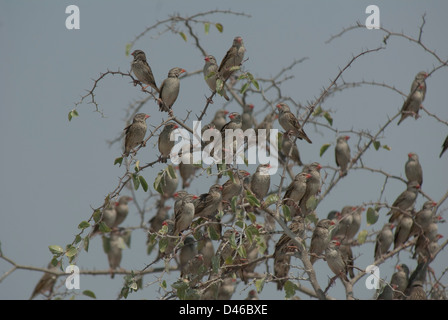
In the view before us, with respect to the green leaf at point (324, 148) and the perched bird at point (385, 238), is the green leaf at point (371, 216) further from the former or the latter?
the green leaf at point (324, 148)

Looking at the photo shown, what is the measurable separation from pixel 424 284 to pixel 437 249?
0.48 m

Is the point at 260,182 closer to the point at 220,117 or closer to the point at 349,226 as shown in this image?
the point at 349,226

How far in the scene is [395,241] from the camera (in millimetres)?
9070

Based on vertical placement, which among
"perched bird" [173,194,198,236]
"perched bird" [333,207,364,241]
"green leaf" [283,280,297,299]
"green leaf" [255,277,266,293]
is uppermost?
"perched bird" [333,207,364,241]

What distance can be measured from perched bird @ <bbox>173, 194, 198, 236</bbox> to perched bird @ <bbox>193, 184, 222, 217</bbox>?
68 millimetres

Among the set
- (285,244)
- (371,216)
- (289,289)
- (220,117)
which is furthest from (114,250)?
(289,289)

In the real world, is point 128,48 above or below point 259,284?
above

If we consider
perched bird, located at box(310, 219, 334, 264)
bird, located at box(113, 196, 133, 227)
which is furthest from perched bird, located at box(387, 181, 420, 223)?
bird, located at box(113, 196, 133, 227)

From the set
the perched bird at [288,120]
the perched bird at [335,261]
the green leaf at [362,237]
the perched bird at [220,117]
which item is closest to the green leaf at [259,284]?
the perched bird at [335,261]

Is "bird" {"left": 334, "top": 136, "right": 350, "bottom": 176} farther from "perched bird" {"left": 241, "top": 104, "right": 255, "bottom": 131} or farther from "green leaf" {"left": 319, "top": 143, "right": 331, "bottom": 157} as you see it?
"perched bird" {"left": 241, "top": 104, "right": 255, "bottom": 131}

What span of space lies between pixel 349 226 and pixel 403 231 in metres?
0.79

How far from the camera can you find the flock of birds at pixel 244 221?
6.47 m

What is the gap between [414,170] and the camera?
34.6ft

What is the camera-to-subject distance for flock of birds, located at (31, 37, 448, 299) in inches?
255
